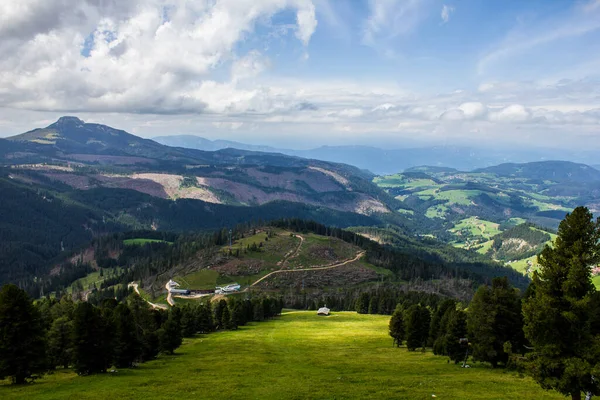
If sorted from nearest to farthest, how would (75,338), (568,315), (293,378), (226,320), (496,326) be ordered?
(568,315) < (293,378) < (75,338) < (496,326) < (226,320)

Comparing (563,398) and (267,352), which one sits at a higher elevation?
(563,398)

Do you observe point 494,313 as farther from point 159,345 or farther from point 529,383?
point 159,345

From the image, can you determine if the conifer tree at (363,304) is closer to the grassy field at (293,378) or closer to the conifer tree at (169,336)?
the grassy field at (293,378)

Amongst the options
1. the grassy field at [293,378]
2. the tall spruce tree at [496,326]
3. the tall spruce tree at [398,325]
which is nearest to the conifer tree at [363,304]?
the tall spruce tree at [398,325]

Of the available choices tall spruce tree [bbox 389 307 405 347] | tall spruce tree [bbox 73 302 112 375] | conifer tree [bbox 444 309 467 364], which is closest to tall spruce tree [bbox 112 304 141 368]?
tall spruce tree [bbox 73 302 112 375]

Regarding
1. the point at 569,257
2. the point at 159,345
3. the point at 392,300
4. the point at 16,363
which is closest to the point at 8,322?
the point at 16,363

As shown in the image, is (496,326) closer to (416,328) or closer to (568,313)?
(416,328)

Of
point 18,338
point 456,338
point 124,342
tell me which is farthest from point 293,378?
point 18,338
